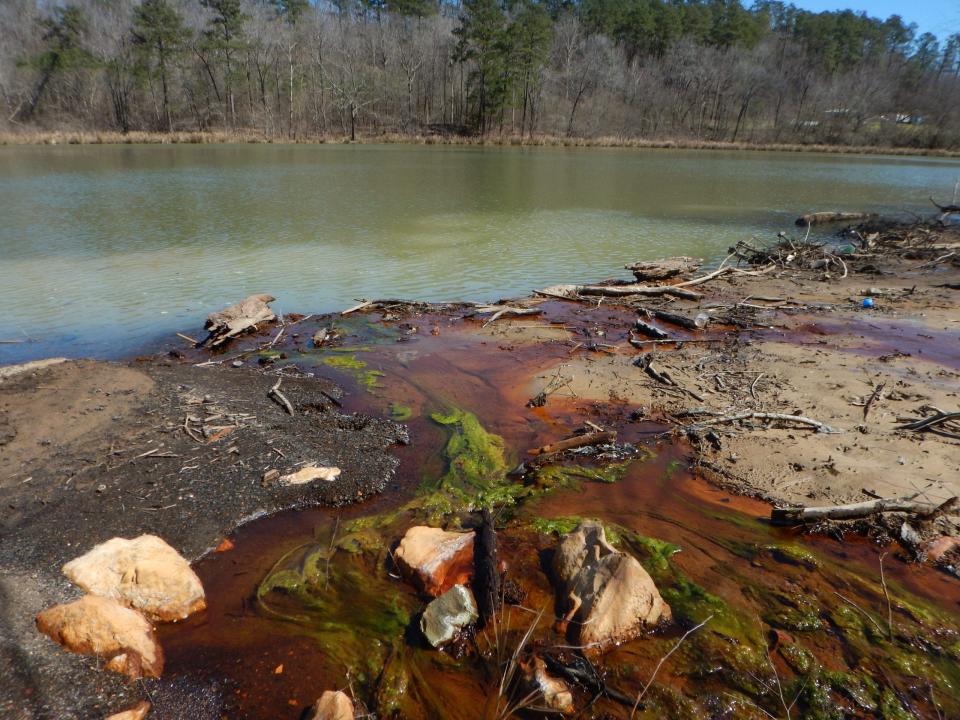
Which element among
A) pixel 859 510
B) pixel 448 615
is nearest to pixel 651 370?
pixel 859 510

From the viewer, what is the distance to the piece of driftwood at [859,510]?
427 cm

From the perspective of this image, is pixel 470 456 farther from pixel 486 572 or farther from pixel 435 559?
pixel 486 572

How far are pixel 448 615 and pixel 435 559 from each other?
1.67 ft

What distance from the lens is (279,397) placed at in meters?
6.39

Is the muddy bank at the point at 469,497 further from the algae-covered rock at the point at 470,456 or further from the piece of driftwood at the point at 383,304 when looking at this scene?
the piece of driftwood at the point at 383,304

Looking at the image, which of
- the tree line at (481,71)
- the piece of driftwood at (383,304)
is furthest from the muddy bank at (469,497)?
the tree line at (481,71)

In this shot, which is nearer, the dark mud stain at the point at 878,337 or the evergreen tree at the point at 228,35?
the dark mud stain at the point at 878,337

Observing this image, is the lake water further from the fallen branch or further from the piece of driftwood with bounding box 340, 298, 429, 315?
the fallen branch

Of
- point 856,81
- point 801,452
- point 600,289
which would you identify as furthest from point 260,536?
point 856,81

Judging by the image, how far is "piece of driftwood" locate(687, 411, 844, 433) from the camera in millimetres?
5715

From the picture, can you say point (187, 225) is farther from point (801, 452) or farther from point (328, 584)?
point (801, 452)

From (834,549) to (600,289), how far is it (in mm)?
7877

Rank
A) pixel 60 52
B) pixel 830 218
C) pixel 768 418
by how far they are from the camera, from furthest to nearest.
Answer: pixel 60 52 → pixel 830 218 → pixel 768 418

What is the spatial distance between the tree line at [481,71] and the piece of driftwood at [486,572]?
64.1 meters
